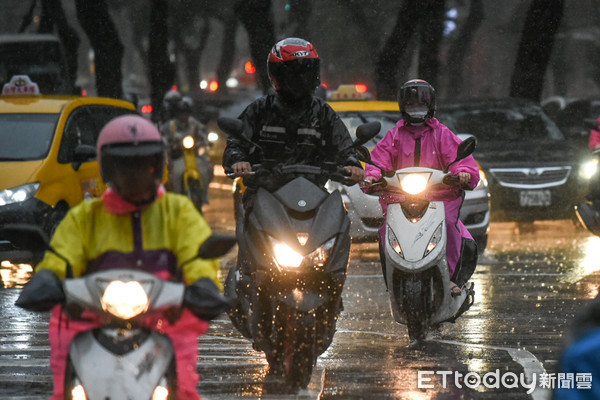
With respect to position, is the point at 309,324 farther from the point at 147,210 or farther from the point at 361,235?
the point at 361,235

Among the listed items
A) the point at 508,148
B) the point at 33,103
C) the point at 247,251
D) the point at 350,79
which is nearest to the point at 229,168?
the point at 247,251

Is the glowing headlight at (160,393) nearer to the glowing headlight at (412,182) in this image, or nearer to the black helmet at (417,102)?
the glowing headlight at (412,182)

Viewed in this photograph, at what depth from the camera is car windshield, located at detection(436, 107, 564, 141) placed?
18469 mm

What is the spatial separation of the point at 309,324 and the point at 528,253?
28.5ft

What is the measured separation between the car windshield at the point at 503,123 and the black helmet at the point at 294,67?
35.3 ft

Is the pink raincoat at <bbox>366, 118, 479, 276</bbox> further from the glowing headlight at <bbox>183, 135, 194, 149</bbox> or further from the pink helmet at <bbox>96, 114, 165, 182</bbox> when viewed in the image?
the glowing headlight at <bbox>183, 135, 194, 149</bbox>

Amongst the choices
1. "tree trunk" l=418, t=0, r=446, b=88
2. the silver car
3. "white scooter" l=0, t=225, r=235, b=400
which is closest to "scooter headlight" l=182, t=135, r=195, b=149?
the silver car

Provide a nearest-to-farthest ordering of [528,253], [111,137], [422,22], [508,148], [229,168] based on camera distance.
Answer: [111,137] → [229,168] → [528,253] → [508,148] → [422,22]

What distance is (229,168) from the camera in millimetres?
7516

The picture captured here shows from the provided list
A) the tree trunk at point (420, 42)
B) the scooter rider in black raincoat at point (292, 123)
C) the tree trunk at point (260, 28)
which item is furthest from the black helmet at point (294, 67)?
the tree trunk at point (260, 28)

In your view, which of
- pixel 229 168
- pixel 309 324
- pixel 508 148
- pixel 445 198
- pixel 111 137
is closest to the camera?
pixel 111 137

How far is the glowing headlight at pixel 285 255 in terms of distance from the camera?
6895 mm

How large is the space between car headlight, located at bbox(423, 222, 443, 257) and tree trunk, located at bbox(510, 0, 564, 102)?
17640 millimetres

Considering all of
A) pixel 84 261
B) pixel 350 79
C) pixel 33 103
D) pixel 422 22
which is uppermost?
pixel 350 79
